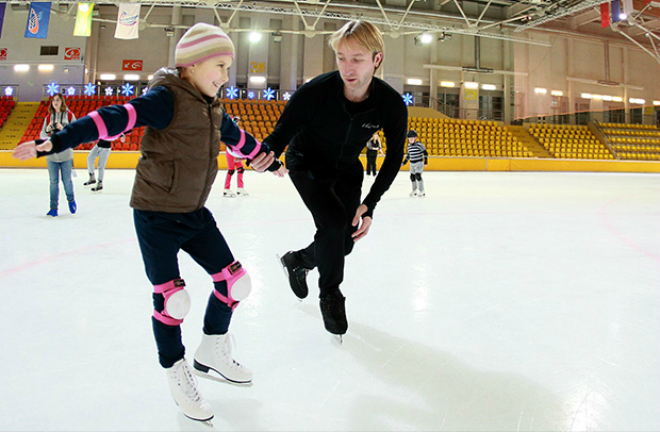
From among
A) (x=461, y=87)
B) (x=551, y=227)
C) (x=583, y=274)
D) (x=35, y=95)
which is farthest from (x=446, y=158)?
(x=35, y=95)

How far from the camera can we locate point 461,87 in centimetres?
2153

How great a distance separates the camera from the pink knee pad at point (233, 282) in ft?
4.22

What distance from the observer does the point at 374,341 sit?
1.59 m

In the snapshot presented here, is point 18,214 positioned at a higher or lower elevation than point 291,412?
higher

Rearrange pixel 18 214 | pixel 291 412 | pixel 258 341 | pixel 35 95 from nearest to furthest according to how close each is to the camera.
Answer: pixel 291 412 → pixel 258 341 → pixel 18 214 → pixel 35 95

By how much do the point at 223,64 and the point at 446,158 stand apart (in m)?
15.9

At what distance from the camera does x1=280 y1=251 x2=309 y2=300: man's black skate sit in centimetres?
199

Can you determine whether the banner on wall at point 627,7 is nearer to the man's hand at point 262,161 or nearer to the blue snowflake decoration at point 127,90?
the man's hand at point 262,161

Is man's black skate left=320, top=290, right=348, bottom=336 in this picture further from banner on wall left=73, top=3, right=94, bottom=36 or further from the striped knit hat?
banner on wall left=73, top=3, right=94, bottom=36

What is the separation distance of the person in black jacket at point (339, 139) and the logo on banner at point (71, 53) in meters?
21.9

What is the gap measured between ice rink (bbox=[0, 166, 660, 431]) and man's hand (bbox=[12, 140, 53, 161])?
663 millimetres

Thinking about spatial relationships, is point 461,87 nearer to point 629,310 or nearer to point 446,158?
point 446,158

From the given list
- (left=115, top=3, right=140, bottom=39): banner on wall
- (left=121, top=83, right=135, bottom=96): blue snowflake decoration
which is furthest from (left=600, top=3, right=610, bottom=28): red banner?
(left=121, top=83, right=135, bottom=96): blue snowflake decoration

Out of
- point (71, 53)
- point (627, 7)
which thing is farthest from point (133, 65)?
point (627, 7)
